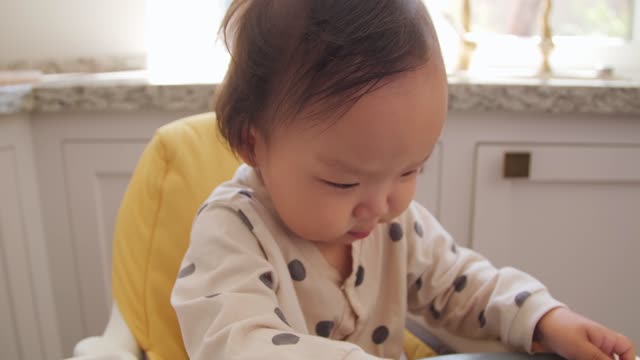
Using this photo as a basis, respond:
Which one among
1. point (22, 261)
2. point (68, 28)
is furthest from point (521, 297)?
point (68, 28)

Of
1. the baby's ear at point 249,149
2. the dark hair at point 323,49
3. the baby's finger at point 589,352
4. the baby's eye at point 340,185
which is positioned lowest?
the baby's finger at point 589,352

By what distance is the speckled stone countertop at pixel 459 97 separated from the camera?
1074 millimetres

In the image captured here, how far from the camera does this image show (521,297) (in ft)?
2.22

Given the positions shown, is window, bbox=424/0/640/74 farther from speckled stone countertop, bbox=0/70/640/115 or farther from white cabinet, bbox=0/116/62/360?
white cabinet, bbox=0/116/62/360

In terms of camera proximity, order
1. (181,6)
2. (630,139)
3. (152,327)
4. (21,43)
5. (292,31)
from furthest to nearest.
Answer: (181,6) < (21,43) < (630,139) < (152,327) < (292,31)

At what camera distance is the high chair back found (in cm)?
73

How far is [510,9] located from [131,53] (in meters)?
0.96

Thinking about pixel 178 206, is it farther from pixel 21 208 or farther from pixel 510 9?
pixel 510 9

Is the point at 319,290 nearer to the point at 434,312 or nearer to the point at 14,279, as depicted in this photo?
the point at 434,312

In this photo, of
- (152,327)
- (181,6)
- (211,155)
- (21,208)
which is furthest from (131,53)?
(152,327)

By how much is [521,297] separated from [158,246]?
44cm

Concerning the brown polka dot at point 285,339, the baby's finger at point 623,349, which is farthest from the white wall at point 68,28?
the baby's finger at point 623,349

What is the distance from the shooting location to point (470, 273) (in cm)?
75

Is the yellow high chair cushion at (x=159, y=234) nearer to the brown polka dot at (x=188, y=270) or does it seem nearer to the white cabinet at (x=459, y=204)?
the brown polka dot at (x=188, y=270)
